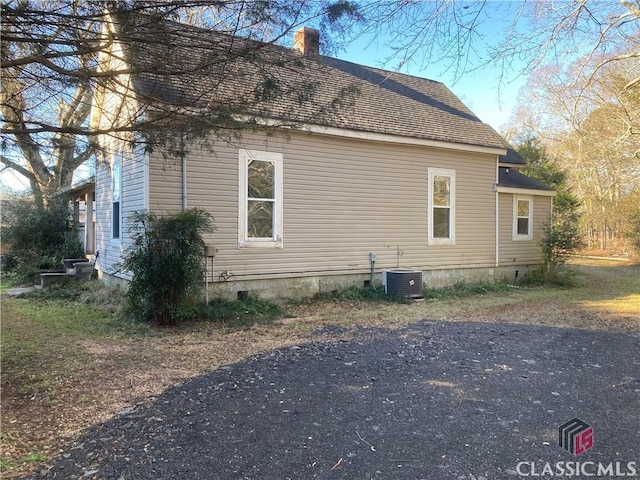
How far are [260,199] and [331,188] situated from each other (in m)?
1.82

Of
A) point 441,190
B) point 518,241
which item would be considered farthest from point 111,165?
point 518,241

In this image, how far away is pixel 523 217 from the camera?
14.4 m

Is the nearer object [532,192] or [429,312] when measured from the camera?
[429,312]

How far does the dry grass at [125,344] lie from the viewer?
383 cm

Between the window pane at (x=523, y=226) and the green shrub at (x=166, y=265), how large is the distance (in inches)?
416

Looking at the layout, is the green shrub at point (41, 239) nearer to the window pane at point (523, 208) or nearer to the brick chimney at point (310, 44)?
the brick chimney at point (310, 44)

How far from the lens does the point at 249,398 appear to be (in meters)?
4.20

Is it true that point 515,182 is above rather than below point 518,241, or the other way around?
above

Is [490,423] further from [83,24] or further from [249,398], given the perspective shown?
[83,24]

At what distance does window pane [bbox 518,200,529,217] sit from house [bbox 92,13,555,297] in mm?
35

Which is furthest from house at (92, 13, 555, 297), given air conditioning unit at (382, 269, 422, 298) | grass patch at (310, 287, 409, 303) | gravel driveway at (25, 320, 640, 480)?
gravel driveway at (25, 320, 640, 480)

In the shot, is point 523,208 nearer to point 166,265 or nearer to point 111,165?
point 166,265

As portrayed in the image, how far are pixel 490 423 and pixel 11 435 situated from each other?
3.69 meters

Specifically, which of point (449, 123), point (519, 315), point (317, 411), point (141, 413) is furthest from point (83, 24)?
point (449, 123)
